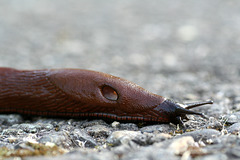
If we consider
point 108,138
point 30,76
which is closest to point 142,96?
point 108,138

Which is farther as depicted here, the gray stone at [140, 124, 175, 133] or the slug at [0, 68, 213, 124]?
the slug at [0, 68, 213, 124]

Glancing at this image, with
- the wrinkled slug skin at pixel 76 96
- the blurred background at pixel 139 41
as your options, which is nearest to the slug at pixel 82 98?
the wrinkled slug skin at pixel 76 96

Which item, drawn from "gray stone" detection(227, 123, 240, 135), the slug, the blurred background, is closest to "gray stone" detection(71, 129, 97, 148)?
the slug

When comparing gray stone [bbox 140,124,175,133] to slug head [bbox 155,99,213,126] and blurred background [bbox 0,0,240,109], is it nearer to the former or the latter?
slug head [bbox 155,99,213,126]

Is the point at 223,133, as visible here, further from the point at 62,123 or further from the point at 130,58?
the point at 130,58

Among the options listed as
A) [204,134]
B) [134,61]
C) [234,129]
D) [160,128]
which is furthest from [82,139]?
[134,61]

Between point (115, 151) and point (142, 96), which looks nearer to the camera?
point (115, 151)
